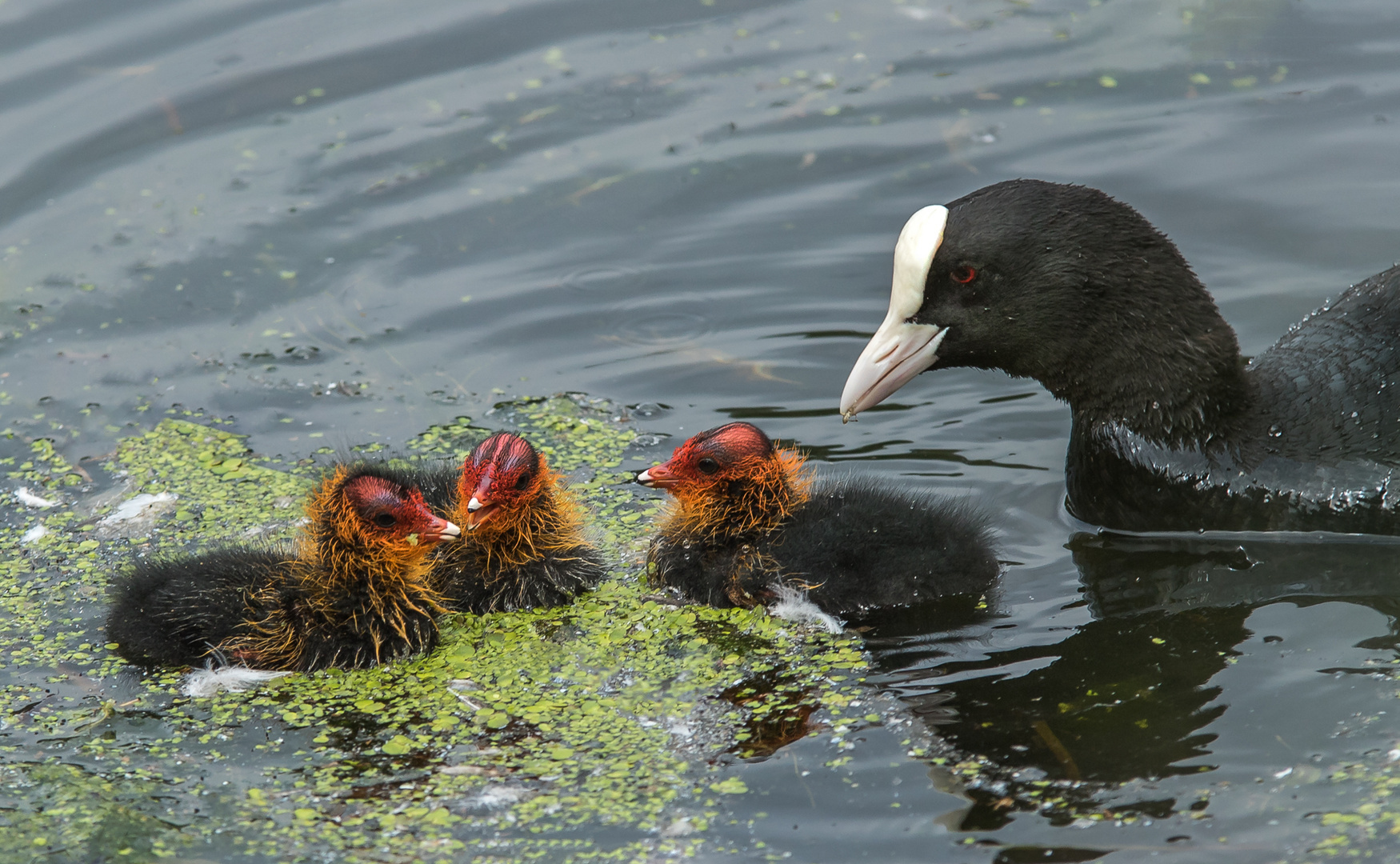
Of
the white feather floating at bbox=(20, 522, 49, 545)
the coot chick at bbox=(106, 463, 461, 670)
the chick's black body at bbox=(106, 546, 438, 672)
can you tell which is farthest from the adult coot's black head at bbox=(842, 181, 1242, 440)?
the white feather floating at bbox=(20, 522, 49, 545)

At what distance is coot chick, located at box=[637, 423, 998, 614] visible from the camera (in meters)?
4.58

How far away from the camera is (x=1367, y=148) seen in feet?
24.7

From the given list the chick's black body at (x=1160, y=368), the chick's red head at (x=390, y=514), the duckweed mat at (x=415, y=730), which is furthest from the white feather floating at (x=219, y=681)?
the chick's black body at (x=1160, y=368)

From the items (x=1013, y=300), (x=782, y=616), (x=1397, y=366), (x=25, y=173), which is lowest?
(x=782, y=616)

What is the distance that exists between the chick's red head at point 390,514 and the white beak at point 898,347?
1.41m

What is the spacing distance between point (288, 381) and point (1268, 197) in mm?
4669

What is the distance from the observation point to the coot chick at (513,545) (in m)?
4.66

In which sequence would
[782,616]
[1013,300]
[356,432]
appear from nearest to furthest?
[782,616], [1013,300], [356,432]

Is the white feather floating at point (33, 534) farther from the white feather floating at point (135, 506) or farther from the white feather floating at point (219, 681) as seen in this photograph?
the white feather floating at point (219, 681)

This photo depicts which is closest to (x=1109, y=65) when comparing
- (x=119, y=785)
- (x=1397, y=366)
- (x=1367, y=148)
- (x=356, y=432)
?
(x=1367, y=148)

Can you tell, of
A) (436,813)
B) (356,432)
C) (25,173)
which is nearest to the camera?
(436,813)

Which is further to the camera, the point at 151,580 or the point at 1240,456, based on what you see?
the point at 1240,456

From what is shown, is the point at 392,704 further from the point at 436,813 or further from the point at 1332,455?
the point at 1332,455

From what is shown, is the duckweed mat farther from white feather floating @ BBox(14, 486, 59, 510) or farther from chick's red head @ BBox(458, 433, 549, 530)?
chick's red head @ BBox(458, 433, 549, 530)
